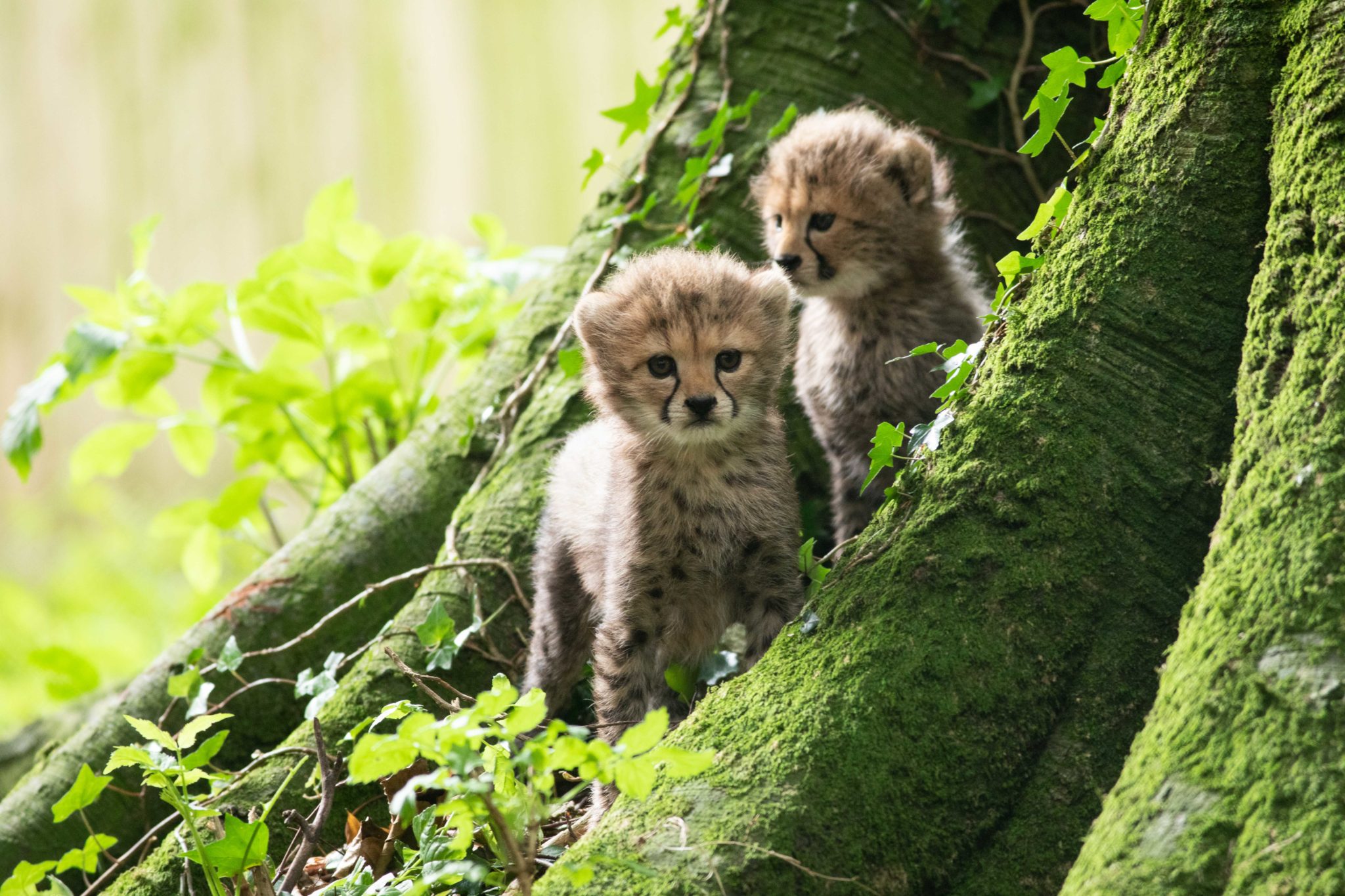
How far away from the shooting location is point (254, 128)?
7785 millimetres

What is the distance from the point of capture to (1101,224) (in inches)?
74.7

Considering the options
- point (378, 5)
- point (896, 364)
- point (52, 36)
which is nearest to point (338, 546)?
point (896, 364)

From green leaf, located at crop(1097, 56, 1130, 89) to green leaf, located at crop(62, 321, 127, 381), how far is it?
303 centimetres

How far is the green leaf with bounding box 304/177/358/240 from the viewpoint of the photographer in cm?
392

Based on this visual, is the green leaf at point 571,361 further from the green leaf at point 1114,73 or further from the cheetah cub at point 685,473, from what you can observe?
the green leaf at point 1114,73

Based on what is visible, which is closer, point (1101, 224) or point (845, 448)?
point (1101, 224)

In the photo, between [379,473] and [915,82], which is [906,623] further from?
[915,82]

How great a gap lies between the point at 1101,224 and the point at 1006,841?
0.99m

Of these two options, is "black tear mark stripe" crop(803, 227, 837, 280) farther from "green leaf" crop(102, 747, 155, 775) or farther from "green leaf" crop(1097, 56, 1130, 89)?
"green leaf" crop(102, 747, 155, 775)

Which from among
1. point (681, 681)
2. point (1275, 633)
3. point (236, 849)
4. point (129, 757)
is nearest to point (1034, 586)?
point (1275, 633)

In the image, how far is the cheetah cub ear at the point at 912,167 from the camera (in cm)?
321

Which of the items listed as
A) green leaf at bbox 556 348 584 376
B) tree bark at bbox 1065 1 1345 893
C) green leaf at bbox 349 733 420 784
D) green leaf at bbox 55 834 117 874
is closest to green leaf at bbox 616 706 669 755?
green leaf at bbox 349 733 420 784

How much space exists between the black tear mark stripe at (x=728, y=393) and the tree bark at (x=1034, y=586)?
66 cm

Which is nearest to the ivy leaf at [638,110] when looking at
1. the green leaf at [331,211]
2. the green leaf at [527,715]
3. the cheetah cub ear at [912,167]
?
the cheetah cub ear at [912,167]
